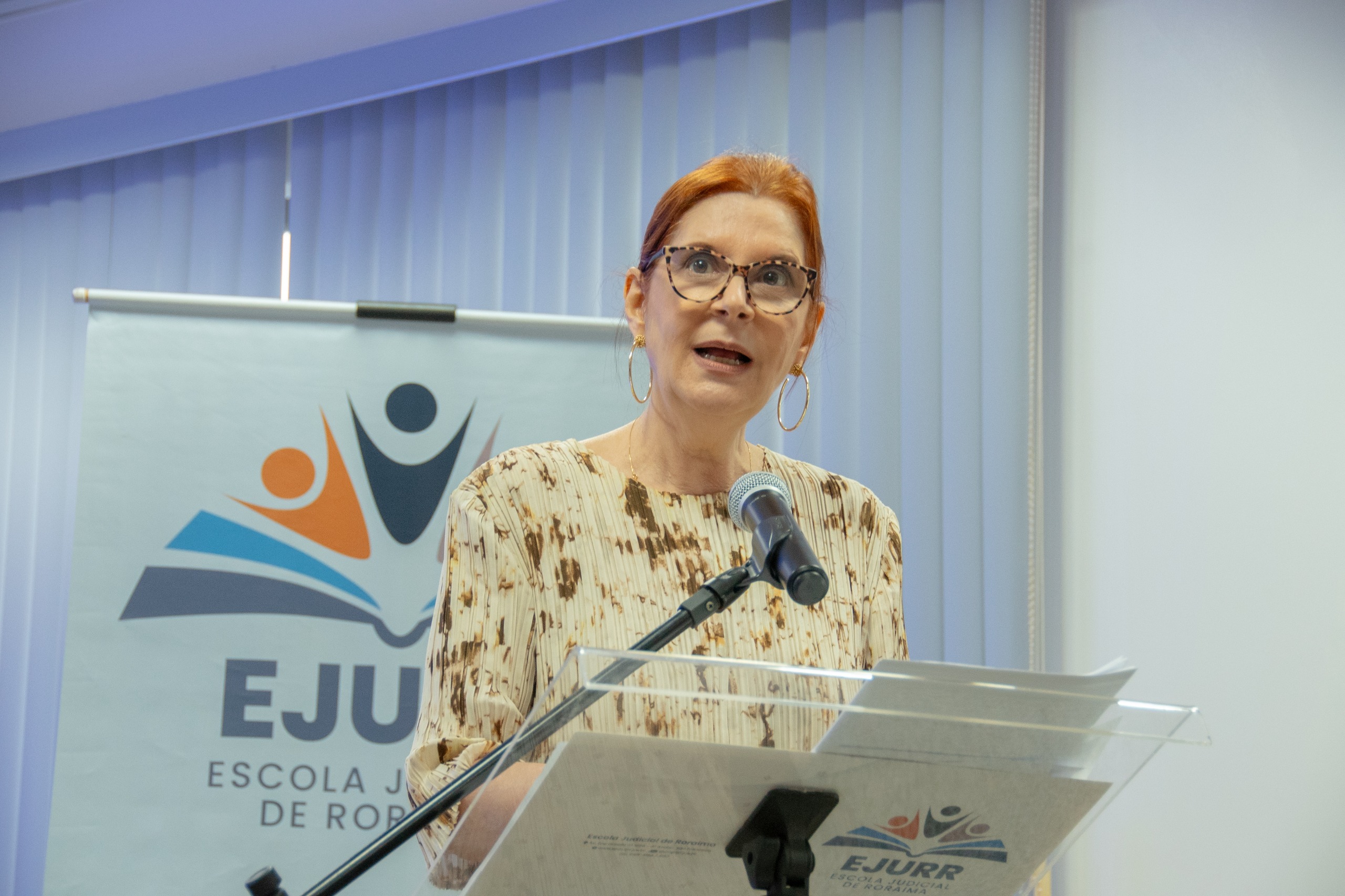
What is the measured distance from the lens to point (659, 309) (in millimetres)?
1469

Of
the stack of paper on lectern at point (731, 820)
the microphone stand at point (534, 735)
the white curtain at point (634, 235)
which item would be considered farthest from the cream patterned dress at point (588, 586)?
the white curtain at point (634, 235)

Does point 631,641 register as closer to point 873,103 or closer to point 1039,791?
point 1039,791

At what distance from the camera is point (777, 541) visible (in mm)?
934

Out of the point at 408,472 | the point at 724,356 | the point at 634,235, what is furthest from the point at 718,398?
the point at 634,235

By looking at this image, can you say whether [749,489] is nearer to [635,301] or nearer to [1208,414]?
[635,301]

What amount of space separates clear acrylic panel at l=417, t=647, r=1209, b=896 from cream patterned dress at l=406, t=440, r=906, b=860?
0.35 meters

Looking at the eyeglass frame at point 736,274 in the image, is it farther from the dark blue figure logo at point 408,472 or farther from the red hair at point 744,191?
the dark blue figure logo at point 408,472

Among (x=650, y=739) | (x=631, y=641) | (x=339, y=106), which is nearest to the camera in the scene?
(x=650, y=739)

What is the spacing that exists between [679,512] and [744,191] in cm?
42

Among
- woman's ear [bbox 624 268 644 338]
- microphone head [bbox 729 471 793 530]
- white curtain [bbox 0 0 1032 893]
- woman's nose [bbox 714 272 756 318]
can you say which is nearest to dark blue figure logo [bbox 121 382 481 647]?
white curtain [bbox 0 0 1032 893]

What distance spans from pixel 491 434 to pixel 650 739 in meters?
1.95

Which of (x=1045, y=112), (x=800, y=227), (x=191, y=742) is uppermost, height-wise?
(x=1045, y=112)

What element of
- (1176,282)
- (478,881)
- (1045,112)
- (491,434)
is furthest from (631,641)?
(1045,112)

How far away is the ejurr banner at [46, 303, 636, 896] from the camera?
2.45 meters
